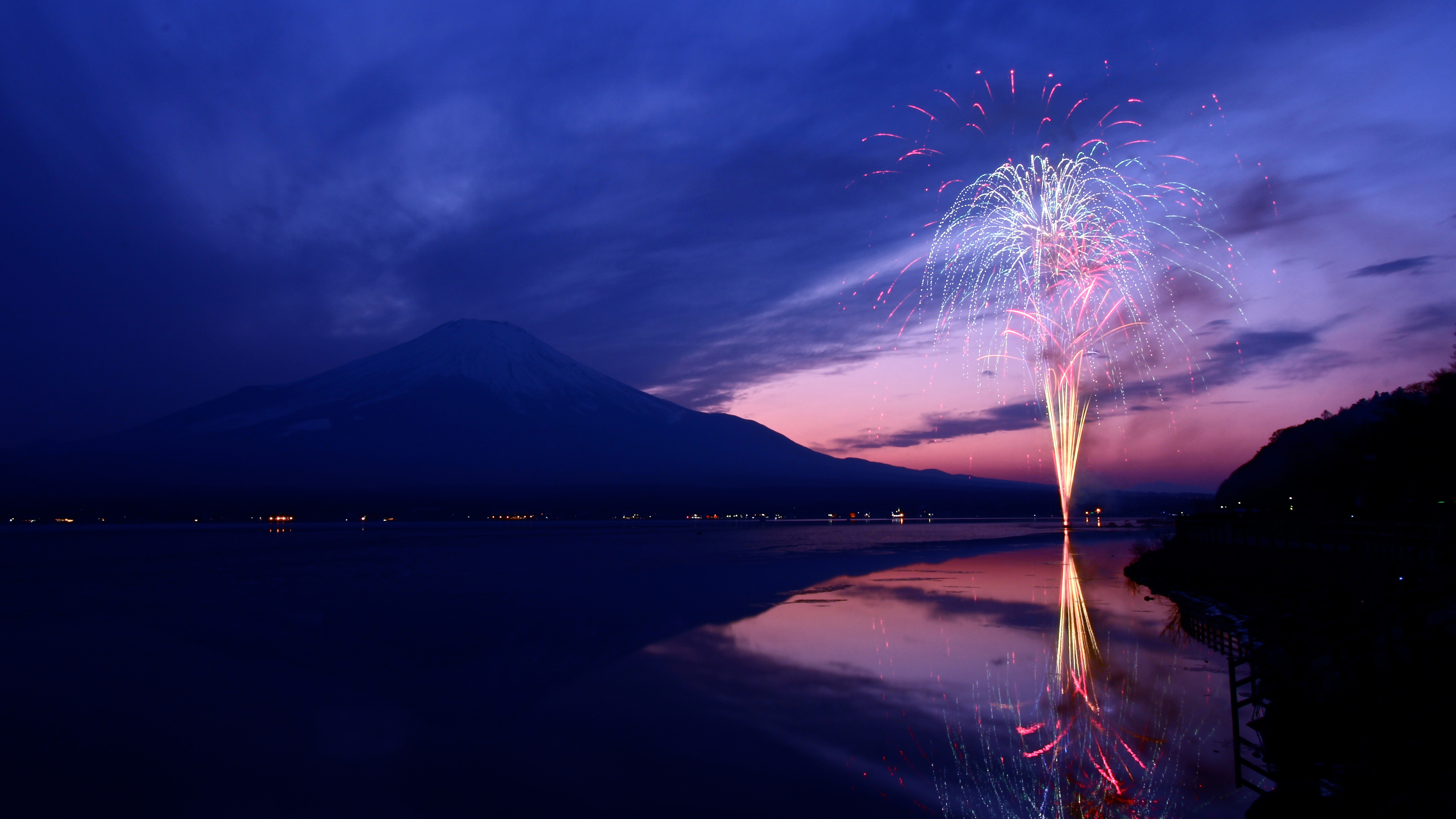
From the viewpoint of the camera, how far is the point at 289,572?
31.7 meters

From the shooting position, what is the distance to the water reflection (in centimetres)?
915

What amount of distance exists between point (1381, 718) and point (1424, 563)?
6629 millimetres

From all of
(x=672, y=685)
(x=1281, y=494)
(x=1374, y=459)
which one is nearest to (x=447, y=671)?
(x=672, y=685)

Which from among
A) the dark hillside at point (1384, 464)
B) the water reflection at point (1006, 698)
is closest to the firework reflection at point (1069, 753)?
the water reflection at point (1006, 698)

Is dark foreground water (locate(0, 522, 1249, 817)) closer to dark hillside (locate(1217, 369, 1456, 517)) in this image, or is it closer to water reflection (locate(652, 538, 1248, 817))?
water reflection (locate(652, 538, 1248, 817))

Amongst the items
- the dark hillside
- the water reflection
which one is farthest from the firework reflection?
the dark hillside

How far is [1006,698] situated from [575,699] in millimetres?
6579

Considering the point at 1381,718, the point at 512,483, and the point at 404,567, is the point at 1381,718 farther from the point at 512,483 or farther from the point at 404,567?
the point at 512,483

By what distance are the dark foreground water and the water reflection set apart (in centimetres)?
6

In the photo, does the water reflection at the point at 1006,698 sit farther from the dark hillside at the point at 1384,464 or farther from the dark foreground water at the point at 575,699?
the dark hillside at the point at 1384,464

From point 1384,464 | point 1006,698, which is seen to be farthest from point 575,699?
point 1384,464

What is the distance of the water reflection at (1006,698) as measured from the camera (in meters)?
9.15

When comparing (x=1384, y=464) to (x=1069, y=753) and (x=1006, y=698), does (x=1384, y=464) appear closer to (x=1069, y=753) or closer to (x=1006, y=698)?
(x=1006, y=698)

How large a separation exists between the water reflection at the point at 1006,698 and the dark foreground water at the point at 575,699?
2.5 inches
